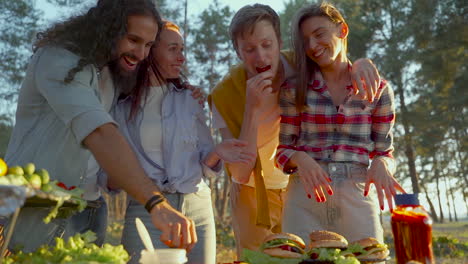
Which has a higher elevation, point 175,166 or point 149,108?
point 149,108

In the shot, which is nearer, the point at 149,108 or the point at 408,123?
the point at 149,108

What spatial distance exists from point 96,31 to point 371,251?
1551mm

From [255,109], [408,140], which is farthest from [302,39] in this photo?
[408,140]

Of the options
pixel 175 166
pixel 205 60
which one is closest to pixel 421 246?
pixel 175 166

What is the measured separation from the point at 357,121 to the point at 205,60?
17376 mm

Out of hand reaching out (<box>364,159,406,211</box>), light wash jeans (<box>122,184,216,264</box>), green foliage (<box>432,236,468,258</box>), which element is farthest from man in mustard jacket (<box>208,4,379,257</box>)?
green foliage (<box>432,236,468,258</box>)

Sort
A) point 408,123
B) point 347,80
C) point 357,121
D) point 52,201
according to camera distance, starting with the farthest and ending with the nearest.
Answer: point 408,123
point 347,80
point 357,121
point 52,201

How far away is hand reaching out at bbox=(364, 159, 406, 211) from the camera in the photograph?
2.29 metres

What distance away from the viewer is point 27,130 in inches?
87.0

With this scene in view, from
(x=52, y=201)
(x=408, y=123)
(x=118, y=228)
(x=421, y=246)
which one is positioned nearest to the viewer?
(x=52, y=201)

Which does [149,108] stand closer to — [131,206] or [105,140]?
[131,206]

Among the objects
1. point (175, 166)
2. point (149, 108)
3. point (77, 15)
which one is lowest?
point (175, 166)

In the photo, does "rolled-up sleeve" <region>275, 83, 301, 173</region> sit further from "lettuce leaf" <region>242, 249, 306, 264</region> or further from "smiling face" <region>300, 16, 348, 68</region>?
"lettuce leaf" <region>242, 249, 306, 264</region>

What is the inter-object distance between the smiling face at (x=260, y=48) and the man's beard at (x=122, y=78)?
655 millimetres
